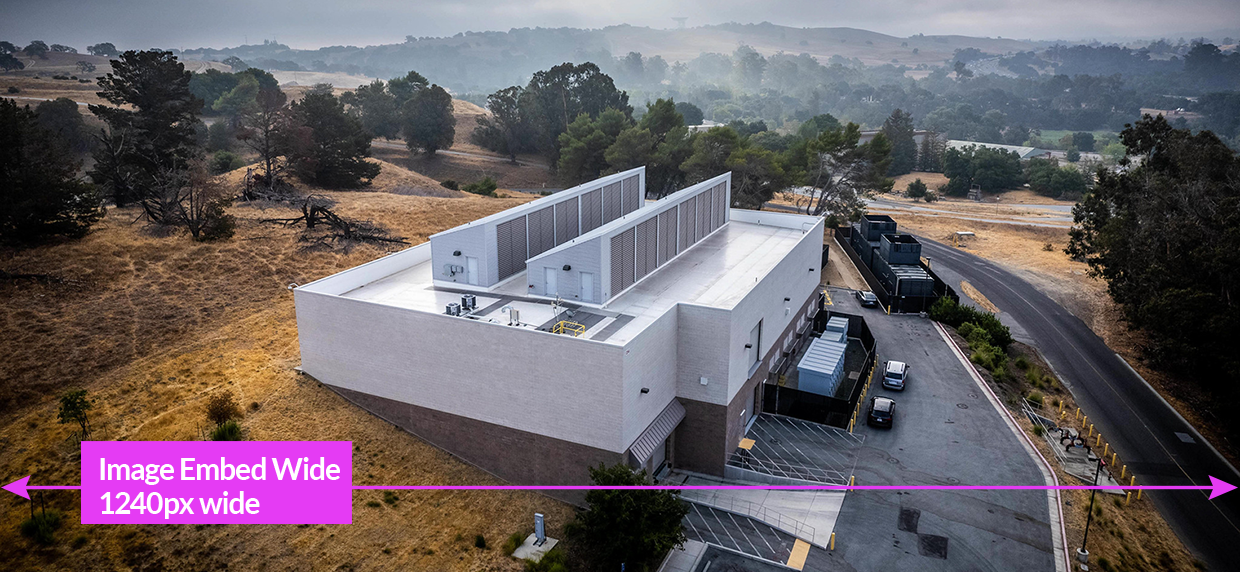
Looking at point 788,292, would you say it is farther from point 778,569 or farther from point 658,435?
point 778,569

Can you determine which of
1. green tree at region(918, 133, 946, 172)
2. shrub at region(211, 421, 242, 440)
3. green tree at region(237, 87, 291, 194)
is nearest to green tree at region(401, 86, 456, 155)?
green tree at region(237, 87, 291, 194)

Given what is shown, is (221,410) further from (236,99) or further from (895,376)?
(236,99)

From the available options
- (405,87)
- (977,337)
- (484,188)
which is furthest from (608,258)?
(405,87)

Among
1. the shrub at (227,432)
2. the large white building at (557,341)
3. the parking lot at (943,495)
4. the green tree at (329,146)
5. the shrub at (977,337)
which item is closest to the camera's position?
the parking lot at (943,495)

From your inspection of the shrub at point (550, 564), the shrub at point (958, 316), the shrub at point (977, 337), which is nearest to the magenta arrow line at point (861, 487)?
the shrub at point (550, 564)

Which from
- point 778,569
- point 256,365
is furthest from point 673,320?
point 256,365

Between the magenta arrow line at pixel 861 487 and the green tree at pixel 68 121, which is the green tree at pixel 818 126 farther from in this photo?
the magenta arrow line at pixel 861 487
